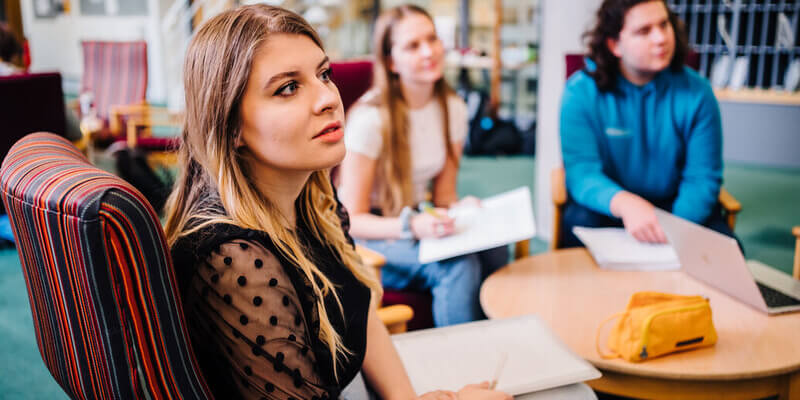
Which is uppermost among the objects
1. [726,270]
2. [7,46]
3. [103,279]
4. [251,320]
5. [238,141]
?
[7,46]

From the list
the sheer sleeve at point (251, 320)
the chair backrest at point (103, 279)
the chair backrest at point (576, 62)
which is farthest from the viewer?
the chair backrest at point (576, 62)

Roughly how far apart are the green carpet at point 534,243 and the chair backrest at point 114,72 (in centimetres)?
193

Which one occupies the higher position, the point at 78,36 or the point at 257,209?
the point at 78,36

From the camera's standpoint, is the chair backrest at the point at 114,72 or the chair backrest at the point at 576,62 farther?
the chair backrest at the point at 114,72

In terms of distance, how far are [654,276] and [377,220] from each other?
2.59ft

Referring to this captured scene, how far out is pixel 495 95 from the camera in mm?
6000

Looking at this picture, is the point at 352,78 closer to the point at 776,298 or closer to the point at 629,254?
the point at 629,254

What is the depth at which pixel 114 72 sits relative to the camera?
512 cm

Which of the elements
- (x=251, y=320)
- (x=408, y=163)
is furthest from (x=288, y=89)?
(x=408, y=163)

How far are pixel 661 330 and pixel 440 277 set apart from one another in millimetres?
682

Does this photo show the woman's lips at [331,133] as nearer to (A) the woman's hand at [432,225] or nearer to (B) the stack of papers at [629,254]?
(A) the woman's hand at [432,225]

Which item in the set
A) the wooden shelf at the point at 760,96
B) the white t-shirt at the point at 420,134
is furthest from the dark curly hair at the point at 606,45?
the wooden shelf at the point at 760,96

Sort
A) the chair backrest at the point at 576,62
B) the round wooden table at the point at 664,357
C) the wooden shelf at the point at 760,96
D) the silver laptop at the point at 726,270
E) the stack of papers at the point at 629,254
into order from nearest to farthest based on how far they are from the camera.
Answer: the round wooden table at the point at 664,357 → the silver laptop at the point at 726,270 → the stack of papers at the point at 629,254 → the chair backrest at the point at 576,62 → the wooden shelf at the point at 760,96

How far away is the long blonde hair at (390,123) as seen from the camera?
6.61ft
